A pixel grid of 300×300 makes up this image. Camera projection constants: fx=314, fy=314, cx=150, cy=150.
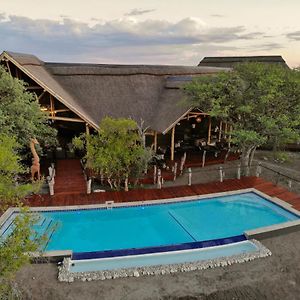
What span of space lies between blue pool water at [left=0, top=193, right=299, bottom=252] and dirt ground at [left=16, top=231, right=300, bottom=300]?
1940 mm

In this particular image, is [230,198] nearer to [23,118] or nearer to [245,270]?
[245,270]

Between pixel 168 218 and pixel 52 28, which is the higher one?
pixel 52 28

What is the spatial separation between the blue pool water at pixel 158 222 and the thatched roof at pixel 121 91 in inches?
213

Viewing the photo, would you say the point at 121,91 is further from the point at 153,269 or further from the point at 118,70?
the point at 153,269

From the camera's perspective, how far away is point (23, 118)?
13555 mm

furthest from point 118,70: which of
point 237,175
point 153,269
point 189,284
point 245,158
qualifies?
point 189,284

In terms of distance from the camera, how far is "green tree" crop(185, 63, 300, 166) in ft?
47.5

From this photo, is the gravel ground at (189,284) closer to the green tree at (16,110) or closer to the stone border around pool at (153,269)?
the stone border around pool at (153,269)

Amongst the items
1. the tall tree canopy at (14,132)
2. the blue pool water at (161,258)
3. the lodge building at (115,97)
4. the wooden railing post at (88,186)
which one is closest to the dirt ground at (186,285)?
the blue pool water at (161,258)

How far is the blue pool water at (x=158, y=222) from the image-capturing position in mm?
10969

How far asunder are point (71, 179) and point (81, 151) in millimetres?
3911

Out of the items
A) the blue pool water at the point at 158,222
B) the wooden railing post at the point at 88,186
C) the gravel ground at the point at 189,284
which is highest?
the wooden railing post at the point at 88,186

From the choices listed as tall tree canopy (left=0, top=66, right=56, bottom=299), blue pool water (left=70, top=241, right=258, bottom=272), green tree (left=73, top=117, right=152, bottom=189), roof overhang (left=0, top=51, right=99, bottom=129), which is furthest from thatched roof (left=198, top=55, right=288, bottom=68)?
blue pool water (left=70, top=241, right=258, bottom=272)

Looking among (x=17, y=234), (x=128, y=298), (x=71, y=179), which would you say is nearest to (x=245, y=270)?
(x=128, y=298)
